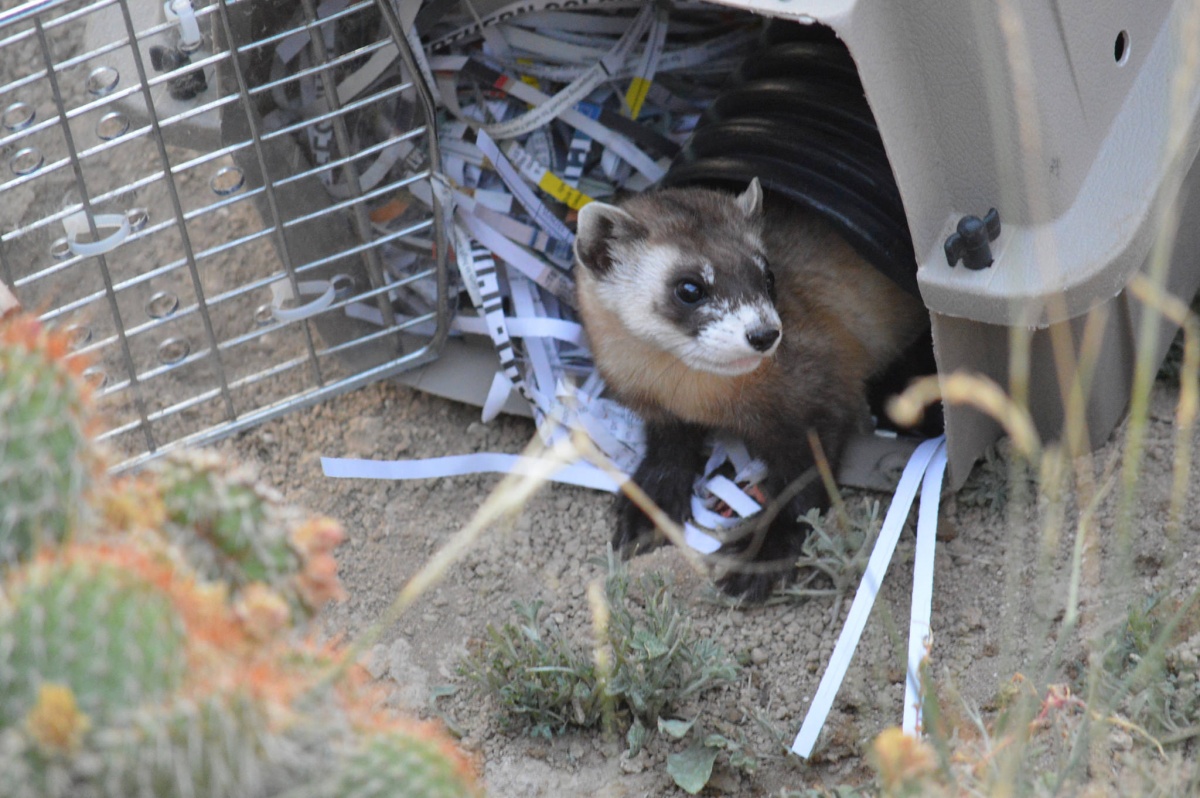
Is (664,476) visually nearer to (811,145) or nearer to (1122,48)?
(811,145)

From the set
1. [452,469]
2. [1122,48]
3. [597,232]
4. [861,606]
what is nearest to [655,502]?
[452,469]

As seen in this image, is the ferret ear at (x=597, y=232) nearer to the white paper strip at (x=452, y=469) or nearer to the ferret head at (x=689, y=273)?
the ferret head at (x=689, y=273)

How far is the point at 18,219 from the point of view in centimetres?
280

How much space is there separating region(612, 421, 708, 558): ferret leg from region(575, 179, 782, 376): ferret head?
0.28 m

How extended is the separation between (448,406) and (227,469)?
2064 mm

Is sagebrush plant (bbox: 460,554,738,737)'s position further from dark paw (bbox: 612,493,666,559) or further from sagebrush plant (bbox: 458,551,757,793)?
dark paw (bbox: 612,493,666,559)

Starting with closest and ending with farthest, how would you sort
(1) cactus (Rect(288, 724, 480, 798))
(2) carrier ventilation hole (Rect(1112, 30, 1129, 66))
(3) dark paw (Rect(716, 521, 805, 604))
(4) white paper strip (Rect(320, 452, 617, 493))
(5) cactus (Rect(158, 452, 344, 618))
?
(1) cactus (Rect(288, 724, 480, 798))
(5) cactus (Rect(158, 452, 344, 618))
(2) carrier ventilation hole (Rect(1112, 30, 1129, 66))
(3) dark paw (Rect(716, 521, 805, 604))
(4) white paper strip (Rect(320, 452, 617, 493))

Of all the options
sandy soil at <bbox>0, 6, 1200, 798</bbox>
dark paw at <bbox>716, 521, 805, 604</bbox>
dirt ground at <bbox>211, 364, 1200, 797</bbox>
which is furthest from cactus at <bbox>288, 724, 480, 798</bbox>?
dark paw at <bbox>716, 521, 805, 604</bbox>

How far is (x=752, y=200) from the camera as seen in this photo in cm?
280

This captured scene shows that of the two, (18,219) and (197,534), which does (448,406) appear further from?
(197,534)

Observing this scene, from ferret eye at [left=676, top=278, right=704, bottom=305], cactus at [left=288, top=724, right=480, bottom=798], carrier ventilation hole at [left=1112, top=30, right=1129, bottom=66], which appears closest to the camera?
cactus at [left=288, top=724, right=480, bottom=798]

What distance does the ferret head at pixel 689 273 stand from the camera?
2.59m

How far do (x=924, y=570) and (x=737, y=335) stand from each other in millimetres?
599

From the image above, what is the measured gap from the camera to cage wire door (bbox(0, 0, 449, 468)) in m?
2.56
